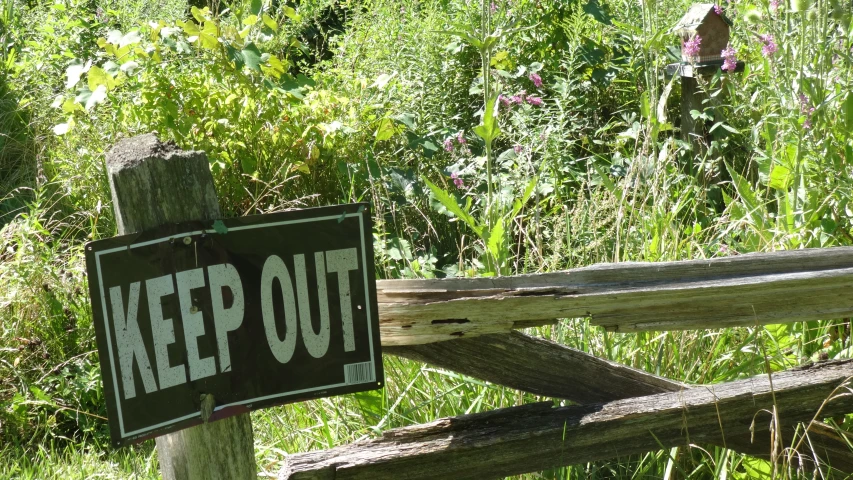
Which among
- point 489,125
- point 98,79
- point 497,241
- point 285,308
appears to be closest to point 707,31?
point 489,125

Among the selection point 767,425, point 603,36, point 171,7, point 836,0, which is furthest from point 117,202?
point 171,7

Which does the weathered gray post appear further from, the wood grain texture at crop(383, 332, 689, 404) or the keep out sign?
the wood grain texture at crop(383, 332, 689, 404)

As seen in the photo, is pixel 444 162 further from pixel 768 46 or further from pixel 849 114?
pixel 849 114

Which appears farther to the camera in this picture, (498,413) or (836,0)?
(836,0)

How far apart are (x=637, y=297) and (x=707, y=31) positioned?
272 centimetres

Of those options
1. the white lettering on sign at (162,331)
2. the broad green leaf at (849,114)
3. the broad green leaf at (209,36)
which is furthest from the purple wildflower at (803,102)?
the broad green leaf at (209,36)

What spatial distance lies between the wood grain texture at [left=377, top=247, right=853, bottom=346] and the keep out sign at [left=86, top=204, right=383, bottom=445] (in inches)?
8.3

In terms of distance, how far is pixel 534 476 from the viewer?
7.61ft

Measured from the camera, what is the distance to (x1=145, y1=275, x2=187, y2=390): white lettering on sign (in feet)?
4.84

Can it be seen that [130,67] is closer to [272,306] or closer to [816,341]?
[272,306]

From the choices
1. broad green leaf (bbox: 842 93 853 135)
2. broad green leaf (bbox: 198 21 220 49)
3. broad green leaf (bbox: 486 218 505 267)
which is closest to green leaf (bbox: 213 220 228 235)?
broad green leaf (bbox: 486 218 505 267)

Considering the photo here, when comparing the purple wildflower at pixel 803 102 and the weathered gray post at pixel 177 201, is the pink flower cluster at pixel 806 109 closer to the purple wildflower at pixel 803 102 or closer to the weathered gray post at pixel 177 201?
the purple wildflower at pixel 803 102

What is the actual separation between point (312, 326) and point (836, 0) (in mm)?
1931

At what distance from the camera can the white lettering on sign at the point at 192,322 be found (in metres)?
1.50
